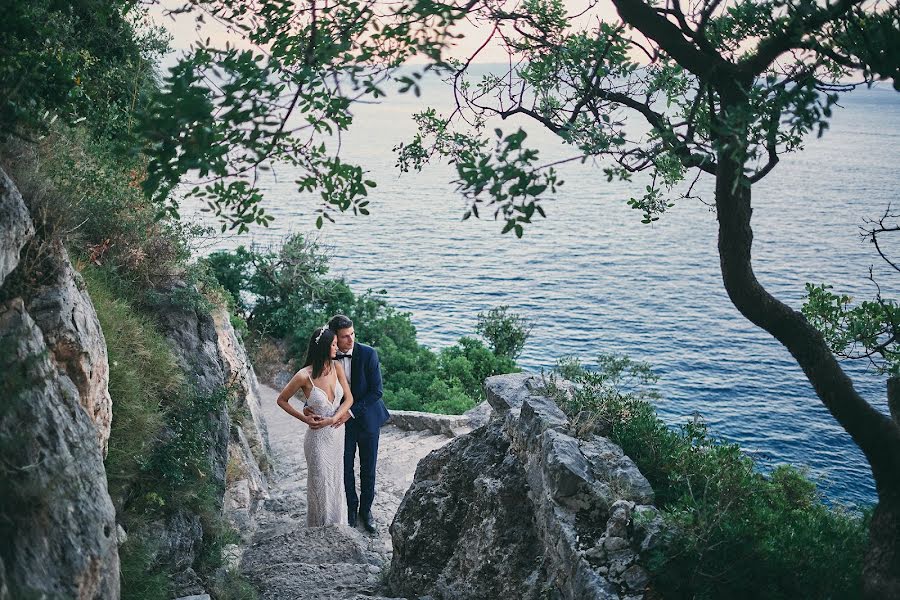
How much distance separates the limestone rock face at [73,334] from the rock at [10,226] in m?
0.39

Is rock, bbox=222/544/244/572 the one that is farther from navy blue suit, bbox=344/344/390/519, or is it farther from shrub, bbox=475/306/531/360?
shrub, bbox=475/306/531/360

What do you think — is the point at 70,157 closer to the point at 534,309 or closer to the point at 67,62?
the point at 67,62

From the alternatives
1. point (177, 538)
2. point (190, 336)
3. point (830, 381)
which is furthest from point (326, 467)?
point (830, 381)

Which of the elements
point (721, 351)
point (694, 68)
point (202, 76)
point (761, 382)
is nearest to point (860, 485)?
point (761, 382)

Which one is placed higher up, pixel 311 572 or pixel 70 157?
pixel 70 157

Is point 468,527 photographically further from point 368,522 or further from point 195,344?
point 195,344

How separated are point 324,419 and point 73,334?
12.5 feet

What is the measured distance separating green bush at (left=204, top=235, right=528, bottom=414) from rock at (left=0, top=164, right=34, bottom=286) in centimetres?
1406

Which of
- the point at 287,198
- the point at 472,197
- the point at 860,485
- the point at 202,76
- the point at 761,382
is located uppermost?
the point at 287,198

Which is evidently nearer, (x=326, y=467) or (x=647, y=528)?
(x=647, y=528)

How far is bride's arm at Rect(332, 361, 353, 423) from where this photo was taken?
8.92 metres

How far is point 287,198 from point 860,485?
49410 millimetres

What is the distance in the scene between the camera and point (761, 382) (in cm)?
3091

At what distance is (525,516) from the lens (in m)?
6.66
